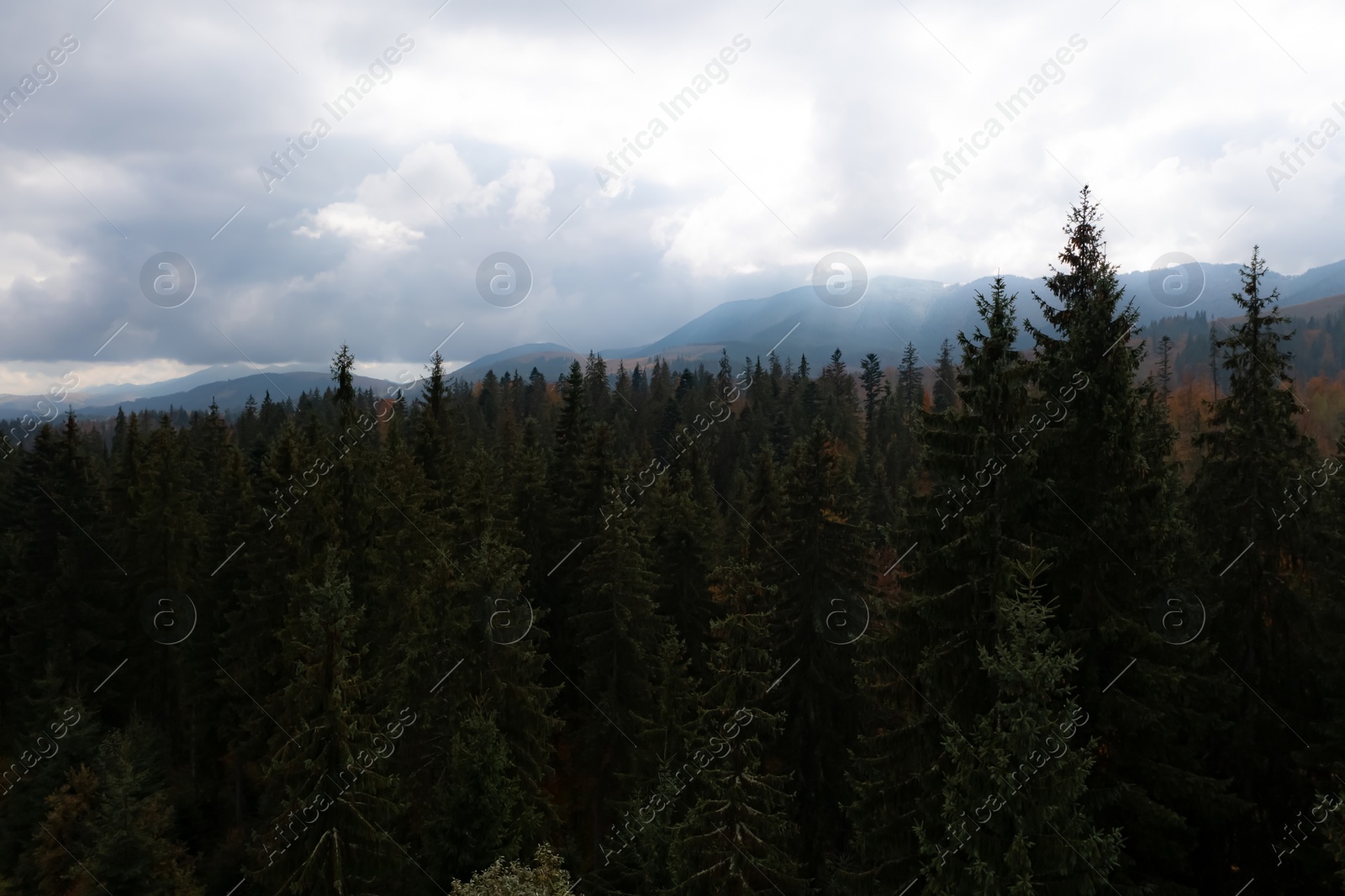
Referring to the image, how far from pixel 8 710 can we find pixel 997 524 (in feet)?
175

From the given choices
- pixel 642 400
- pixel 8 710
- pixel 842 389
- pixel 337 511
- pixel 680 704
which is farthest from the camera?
pixel 642 400

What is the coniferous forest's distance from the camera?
1404cm

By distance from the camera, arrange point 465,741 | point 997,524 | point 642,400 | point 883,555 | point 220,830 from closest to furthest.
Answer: point 997,524, point 465,741, point 220,830, point 883,555, point 642,400

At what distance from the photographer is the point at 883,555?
44625mm

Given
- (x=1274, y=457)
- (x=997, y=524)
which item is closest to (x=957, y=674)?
(x=997, y=524)

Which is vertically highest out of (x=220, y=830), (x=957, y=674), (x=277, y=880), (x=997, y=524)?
(x=997, y=524)

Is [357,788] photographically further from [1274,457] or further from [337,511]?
[1274,457]

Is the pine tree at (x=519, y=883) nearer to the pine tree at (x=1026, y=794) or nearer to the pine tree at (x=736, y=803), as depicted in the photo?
the pine tree at (x=736, y=803)

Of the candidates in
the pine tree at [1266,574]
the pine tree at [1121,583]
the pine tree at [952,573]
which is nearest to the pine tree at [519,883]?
the pine tree at [952,573]

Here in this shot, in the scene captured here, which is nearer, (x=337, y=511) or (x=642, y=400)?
(x=337, y=511)
